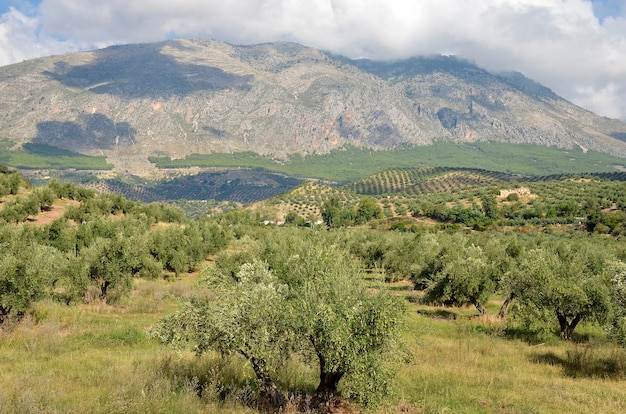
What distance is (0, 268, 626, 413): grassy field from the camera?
1337cm

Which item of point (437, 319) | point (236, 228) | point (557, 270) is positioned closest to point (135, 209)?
point (236, 228)

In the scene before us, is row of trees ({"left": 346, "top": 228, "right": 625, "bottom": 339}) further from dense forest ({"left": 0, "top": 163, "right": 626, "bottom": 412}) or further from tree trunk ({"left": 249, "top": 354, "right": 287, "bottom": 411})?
tree trunk ({"left": 249, "top": 354, "right": 287, "bottom": 411})

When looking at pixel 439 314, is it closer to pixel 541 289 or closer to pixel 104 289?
pixel 541 289

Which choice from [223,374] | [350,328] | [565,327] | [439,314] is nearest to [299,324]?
[350,328]

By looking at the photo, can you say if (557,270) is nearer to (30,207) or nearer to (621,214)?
(30,207)

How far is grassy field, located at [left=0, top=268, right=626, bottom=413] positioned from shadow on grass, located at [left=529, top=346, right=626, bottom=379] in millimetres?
51

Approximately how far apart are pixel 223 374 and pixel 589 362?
18770mm

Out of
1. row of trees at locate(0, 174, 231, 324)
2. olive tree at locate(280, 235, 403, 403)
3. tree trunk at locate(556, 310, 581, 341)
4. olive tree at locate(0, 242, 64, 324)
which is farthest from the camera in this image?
tree trunk at locate(556, 310, 581, 341)

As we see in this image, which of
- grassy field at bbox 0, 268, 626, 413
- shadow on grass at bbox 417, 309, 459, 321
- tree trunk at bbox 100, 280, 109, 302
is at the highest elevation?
grassy field at bbox 0, 268, 626, 413

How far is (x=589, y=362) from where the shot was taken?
21.2m

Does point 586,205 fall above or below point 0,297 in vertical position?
Answer: above

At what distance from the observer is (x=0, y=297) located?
22688 millimetres

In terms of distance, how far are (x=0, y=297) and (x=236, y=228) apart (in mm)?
77952

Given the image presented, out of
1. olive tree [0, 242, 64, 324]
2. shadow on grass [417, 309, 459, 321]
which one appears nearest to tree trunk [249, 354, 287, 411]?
olive tree [0, 242, 64, 324]
